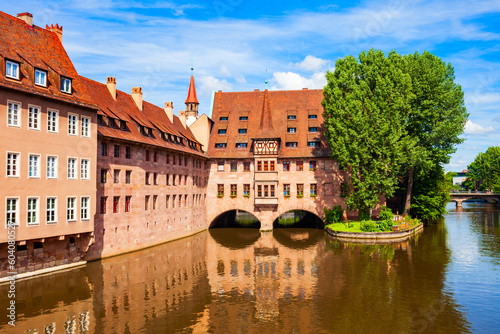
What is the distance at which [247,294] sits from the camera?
26719 millimetres

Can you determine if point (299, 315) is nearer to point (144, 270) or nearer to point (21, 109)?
point (144, 270)

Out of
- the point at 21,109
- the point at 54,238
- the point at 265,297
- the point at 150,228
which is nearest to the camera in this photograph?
the point at 265,297

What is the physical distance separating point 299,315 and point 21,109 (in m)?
23.3

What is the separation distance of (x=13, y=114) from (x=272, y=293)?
71.1 feet

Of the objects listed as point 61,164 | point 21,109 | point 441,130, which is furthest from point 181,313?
point 441,130

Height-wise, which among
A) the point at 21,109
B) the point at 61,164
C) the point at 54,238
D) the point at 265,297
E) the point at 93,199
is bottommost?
the point at 265,297

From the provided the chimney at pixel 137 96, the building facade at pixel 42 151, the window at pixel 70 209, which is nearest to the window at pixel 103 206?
the building facade at pixel 42 151

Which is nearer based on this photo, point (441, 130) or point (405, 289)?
point (405, 289)

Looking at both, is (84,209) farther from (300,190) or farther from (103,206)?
(300,190)

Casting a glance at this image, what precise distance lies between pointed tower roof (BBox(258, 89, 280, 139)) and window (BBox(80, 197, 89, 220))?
31418 millimetres

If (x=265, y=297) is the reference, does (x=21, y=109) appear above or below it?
above

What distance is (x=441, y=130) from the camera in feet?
183

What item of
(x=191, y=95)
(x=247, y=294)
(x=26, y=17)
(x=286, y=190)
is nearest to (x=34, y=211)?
(x=247, y=294)

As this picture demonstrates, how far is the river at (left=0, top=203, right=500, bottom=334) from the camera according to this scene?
2088 centimetres
